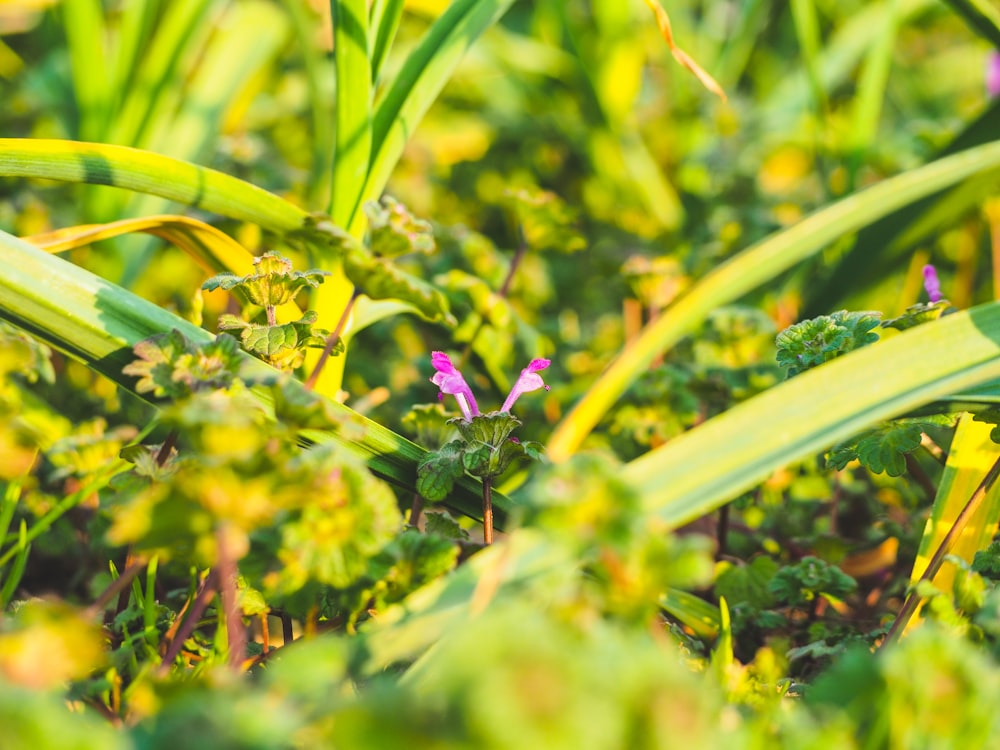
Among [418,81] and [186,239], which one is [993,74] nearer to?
[418,81]

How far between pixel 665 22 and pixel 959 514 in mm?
856

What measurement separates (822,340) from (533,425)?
26.1 inches

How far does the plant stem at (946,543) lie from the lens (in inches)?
38.1

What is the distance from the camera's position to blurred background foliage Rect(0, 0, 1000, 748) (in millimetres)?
602

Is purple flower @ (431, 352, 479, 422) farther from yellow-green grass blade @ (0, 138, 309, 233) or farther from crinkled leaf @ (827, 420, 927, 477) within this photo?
crinkled leaf @ (827, 420, 927, 477)

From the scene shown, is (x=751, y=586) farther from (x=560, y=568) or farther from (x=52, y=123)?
(x=52, y=123)

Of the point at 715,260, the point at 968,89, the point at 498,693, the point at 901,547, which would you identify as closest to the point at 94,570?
the point at 498,693

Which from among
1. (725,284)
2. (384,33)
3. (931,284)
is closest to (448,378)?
(725,284)

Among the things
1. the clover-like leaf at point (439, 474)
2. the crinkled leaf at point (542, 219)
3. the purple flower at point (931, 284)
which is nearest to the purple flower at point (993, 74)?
the purple flower at point (931, 284)

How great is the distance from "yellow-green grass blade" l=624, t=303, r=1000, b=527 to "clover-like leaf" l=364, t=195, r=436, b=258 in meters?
0.46

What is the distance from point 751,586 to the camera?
121 cm

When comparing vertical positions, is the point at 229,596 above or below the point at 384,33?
below

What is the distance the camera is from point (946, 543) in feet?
3.34

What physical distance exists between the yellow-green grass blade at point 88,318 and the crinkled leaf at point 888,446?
57 cm
